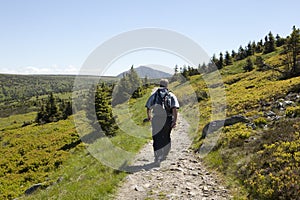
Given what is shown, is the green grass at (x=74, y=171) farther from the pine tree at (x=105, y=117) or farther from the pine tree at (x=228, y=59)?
the pine tree at (x=228, y=59)

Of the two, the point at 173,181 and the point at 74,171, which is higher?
the point at 173,181

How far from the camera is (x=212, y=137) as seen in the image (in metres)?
13.5

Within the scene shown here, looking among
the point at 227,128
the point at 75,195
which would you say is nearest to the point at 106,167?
the point at 75,195

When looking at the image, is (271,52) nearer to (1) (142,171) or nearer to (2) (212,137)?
(2) (212,137)

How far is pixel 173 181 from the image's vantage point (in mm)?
8438

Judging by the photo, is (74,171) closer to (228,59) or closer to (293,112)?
(293,112)

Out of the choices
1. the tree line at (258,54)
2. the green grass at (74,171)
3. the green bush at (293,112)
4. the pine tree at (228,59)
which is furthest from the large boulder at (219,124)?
the pine tree at (228,59)

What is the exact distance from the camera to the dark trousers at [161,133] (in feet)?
32.9

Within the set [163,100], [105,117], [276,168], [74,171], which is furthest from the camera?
[105,117]

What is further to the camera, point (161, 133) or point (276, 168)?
point (161, 133)

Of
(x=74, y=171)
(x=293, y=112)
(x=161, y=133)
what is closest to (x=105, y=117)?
(x=74, y=171)

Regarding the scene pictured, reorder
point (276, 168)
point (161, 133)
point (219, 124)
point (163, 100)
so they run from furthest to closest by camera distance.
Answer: point (219, 124) → point (161, 133) → point (163, 100) → point (276, 168)

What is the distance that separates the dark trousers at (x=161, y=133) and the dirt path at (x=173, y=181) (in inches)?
20.0

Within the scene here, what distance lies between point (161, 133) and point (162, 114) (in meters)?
0.74
